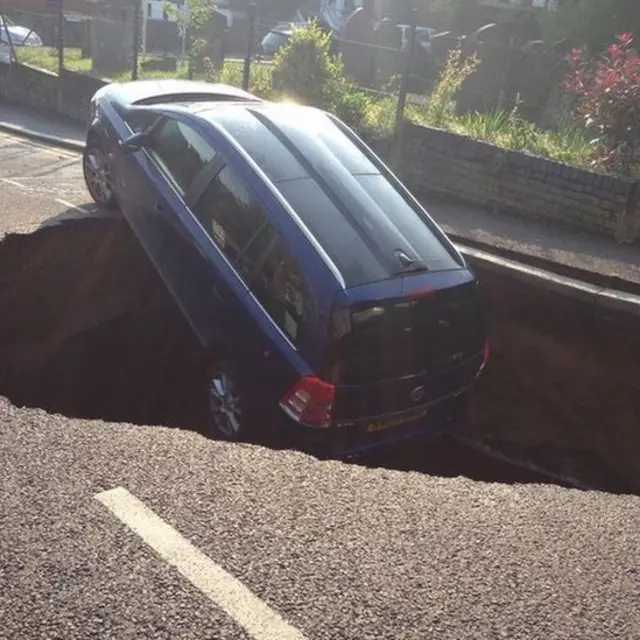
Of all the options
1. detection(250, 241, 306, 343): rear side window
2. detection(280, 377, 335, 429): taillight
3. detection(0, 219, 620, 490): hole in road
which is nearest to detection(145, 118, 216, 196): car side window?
detection(250, 241, 306, 343): rear side window

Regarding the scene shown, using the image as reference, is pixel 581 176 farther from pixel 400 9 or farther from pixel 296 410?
pixel 400 9

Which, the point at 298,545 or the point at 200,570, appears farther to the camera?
the point at 298,545

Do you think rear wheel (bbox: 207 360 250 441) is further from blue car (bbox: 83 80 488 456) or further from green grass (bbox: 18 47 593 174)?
green grass (bbox: 18 47 593 174)

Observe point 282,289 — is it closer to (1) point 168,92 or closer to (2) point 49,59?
(1) point 168,92

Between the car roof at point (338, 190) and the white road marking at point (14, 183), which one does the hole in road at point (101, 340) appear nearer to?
the car roof at point (338, 190)

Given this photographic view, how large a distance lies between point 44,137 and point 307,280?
10.6 meters

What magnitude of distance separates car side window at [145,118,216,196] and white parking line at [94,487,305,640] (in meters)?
3.26

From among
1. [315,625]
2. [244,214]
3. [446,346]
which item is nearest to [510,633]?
[315,625]

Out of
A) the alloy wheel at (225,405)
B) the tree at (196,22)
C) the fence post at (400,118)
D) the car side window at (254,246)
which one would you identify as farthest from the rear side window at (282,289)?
the tree at (196,22)

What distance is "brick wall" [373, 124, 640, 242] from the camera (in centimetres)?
889

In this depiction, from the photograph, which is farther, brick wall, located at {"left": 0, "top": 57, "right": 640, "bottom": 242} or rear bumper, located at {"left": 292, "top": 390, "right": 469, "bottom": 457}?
brick wall, located at {"left": 0, "top": 57, "right": 640, "bottom": 242}

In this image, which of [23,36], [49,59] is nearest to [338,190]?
[49,59]

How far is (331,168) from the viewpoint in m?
6.02

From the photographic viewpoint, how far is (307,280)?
5188 mm
